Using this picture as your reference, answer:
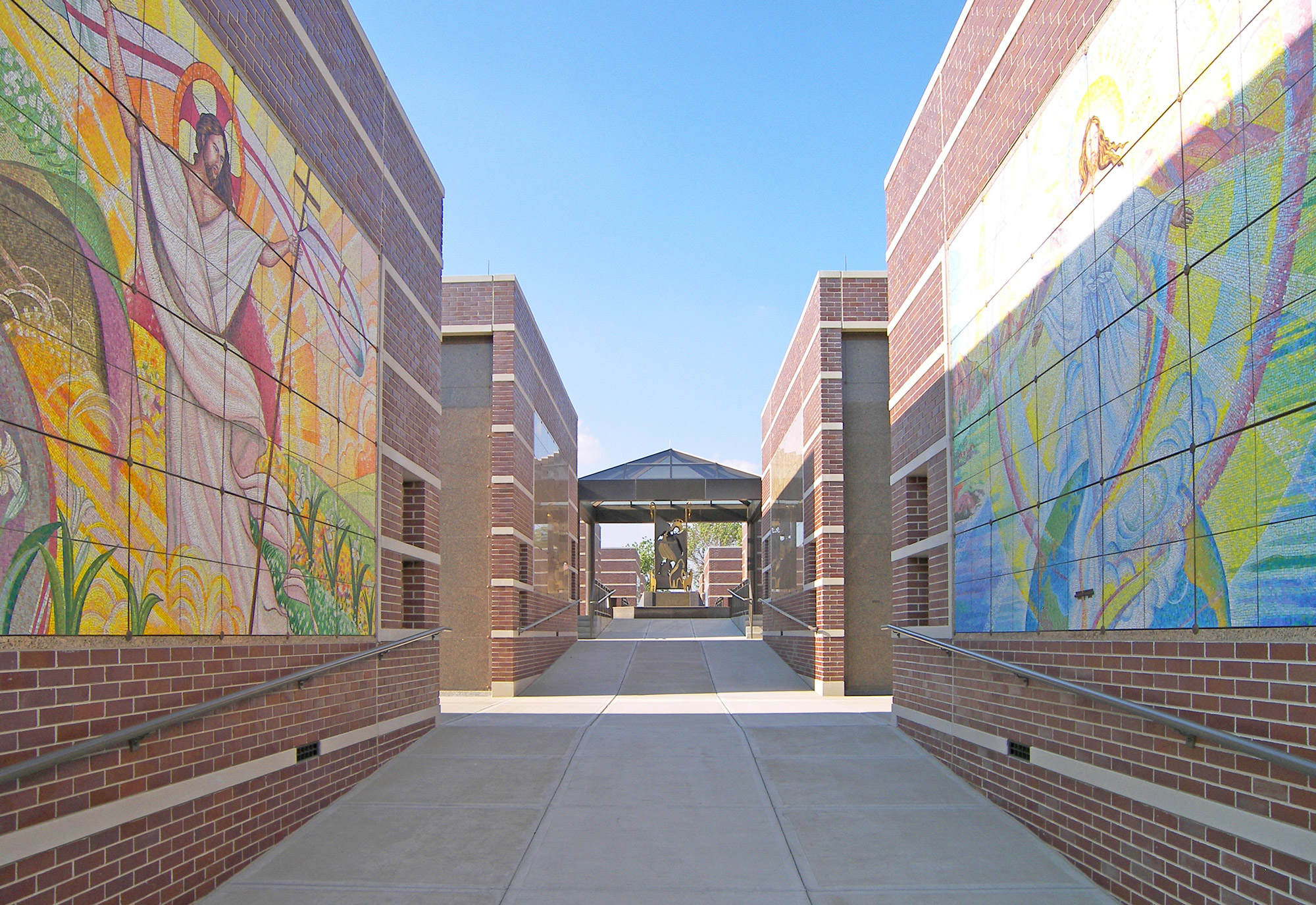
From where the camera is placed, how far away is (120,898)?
4.94m

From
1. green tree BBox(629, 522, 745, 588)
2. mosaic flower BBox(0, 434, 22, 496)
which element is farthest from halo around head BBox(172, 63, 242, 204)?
green tree BBox(629, 522, 745, 588)

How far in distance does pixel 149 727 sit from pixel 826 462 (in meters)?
12.3

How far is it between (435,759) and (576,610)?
47.8 feet

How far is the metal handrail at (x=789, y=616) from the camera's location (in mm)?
16094

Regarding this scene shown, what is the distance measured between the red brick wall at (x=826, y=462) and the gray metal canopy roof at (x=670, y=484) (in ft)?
25.9

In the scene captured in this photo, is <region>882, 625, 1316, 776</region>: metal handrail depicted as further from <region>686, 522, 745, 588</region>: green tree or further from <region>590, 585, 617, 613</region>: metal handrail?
<region>686, 522, 745, 588</region>: green tree

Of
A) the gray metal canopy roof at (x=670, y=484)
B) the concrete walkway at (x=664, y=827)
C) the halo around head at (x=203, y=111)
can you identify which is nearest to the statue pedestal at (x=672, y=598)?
the gray metal canopy roof at (x=670, y=484)

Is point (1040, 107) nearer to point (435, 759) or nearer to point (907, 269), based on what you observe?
point (907, 269)

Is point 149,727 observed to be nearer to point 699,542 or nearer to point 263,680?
point 263,680

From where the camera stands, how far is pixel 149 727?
5.05m

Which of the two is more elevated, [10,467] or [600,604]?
[10,467]

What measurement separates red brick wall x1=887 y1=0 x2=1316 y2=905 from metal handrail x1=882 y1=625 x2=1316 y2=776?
0.08m

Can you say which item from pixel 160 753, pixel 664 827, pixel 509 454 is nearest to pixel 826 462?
pixel 509 454

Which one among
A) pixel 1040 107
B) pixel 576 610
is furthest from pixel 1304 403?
pixel 576 610
